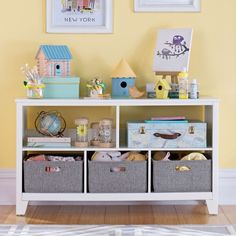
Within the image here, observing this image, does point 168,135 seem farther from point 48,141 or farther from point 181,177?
point 48,141

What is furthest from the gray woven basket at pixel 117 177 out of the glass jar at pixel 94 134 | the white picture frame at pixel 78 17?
the white picture frame at pixel 78 17

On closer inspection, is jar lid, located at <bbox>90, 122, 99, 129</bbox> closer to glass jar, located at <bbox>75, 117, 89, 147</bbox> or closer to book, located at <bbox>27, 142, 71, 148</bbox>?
glass jar, located at <bbox>75, 117, 89, 147</bbox>

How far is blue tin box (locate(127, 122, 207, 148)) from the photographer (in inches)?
122

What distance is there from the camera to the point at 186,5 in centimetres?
332

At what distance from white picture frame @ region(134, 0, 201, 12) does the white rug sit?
1.19 metres

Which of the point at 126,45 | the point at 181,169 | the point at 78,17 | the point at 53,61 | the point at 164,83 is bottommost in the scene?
the point at 181,169

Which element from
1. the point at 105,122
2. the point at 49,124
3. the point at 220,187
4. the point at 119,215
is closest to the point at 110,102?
the point at 105,122

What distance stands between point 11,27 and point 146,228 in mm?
1340

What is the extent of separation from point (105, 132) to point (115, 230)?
588 millimetres

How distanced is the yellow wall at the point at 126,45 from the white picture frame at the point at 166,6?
0.03 m

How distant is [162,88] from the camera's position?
123 inches

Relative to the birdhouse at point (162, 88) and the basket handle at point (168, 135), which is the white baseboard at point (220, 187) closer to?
the basket handle at point (168, 135)

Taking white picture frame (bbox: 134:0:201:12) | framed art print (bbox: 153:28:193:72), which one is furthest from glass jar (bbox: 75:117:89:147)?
white picture frame (bbox: 134:0:201:12)

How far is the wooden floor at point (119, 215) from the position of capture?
304 centimetres
